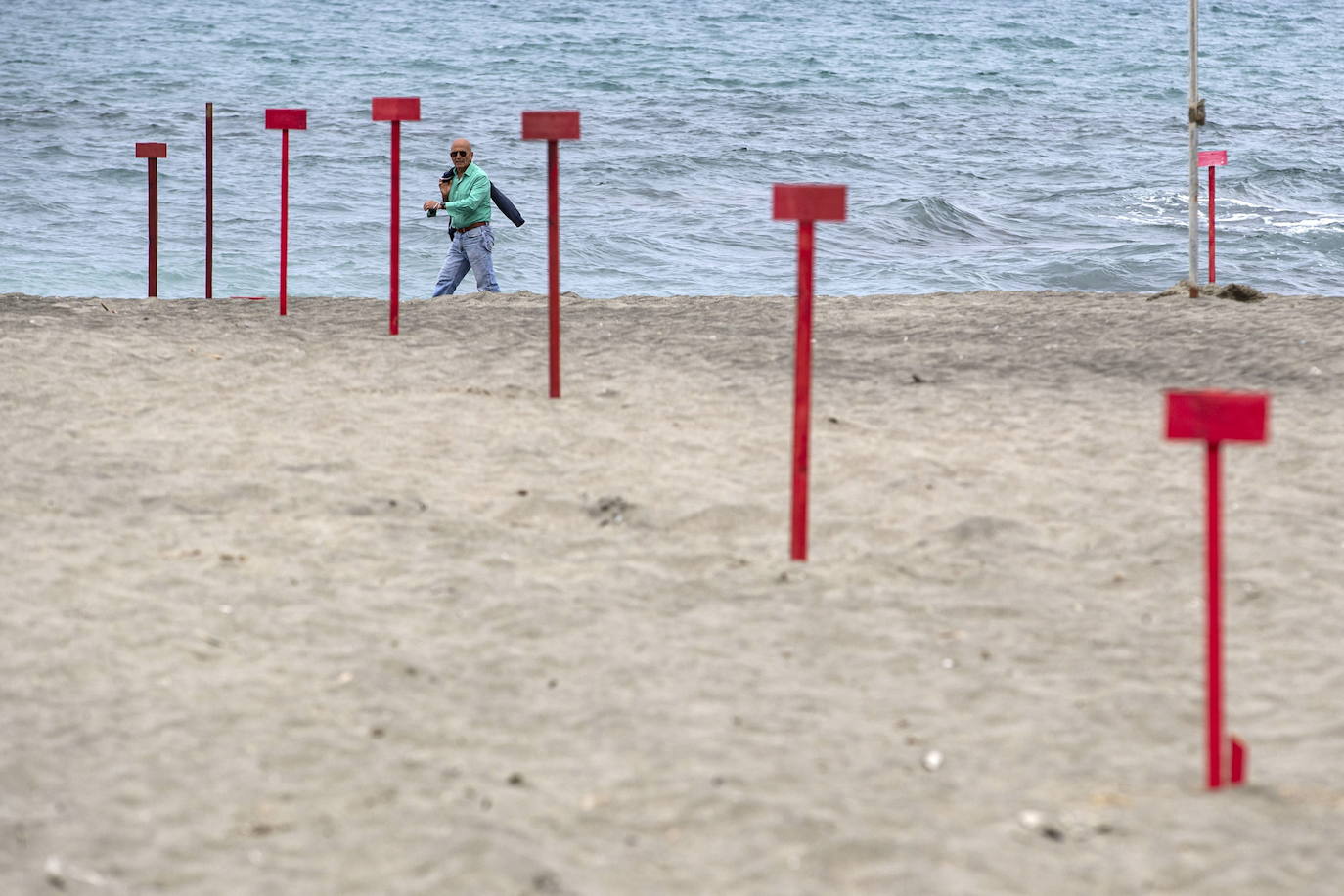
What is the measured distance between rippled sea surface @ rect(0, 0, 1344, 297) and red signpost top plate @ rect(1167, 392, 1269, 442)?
16.8 meters

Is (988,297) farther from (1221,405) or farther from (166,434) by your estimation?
(1221,405)

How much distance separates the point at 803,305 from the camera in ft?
17.9

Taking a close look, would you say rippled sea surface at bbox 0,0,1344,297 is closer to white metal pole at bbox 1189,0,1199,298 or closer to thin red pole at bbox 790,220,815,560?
white metal pole at bbox 1189,0,1199,298

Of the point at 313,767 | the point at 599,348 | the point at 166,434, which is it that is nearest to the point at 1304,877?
the point at 313,767

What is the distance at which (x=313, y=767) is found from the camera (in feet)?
13.0

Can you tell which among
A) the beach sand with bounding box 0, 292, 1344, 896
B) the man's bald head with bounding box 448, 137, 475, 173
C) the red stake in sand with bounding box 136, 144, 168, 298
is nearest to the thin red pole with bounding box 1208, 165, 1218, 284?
the beach sand with bounding box 0, 292, 1344, 896

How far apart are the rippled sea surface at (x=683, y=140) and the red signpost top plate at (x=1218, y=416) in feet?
55.3

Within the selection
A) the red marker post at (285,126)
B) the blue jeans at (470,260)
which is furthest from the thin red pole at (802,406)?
the blue jeans at (470,260)

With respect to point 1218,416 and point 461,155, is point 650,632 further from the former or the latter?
point 461,155

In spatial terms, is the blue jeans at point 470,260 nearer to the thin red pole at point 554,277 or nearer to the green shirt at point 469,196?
the green shirt at point 469,196

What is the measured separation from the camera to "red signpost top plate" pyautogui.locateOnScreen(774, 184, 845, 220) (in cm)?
526

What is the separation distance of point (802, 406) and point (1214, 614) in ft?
7.09

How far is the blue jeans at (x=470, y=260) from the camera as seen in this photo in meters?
12.3

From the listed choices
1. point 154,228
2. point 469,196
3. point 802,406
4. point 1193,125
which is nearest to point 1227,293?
point 1193,125
